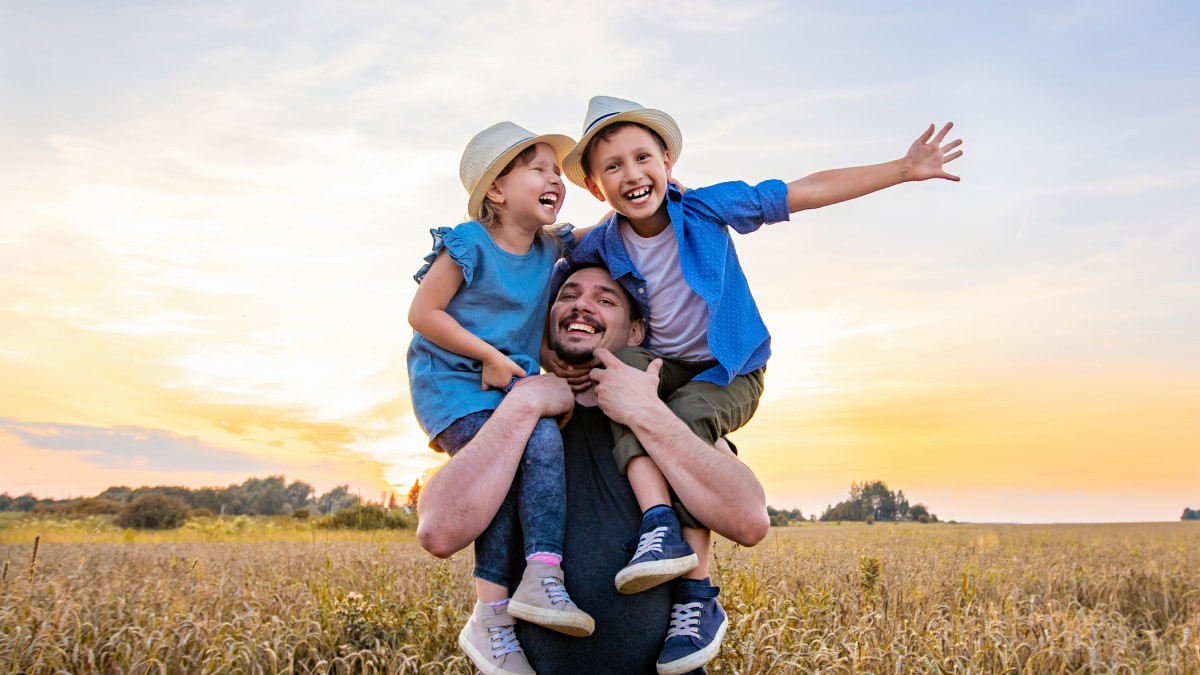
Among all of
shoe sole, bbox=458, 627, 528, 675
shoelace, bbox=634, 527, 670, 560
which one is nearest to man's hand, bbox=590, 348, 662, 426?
shoelace, bbox=634, 527, 670, 560

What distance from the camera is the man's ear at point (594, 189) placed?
15.8 ft

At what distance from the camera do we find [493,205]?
4738mm

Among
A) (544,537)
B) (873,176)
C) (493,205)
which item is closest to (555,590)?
(544,537)

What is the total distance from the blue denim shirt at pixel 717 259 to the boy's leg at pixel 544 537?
0.97m

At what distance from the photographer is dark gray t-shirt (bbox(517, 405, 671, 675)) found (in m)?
3.59

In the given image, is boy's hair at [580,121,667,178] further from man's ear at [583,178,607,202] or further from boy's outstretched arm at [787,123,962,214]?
boy's outstretched arm at [787,123,962,214]

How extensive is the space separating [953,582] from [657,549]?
290 inches

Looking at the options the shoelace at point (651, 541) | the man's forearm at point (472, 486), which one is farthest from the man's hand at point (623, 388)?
the shoelace at point (651, 541)

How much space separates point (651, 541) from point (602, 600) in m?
0.34

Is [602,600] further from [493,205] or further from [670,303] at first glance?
[493,205]

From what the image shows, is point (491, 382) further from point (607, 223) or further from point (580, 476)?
point (607, 223)

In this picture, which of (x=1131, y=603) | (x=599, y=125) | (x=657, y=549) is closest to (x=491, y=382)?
(x=657, y=549)

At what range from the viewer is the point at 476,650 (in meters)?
3.58

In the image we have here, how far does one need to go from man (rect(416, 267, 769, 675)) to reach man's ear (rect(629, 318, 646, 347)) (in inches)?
22.6
